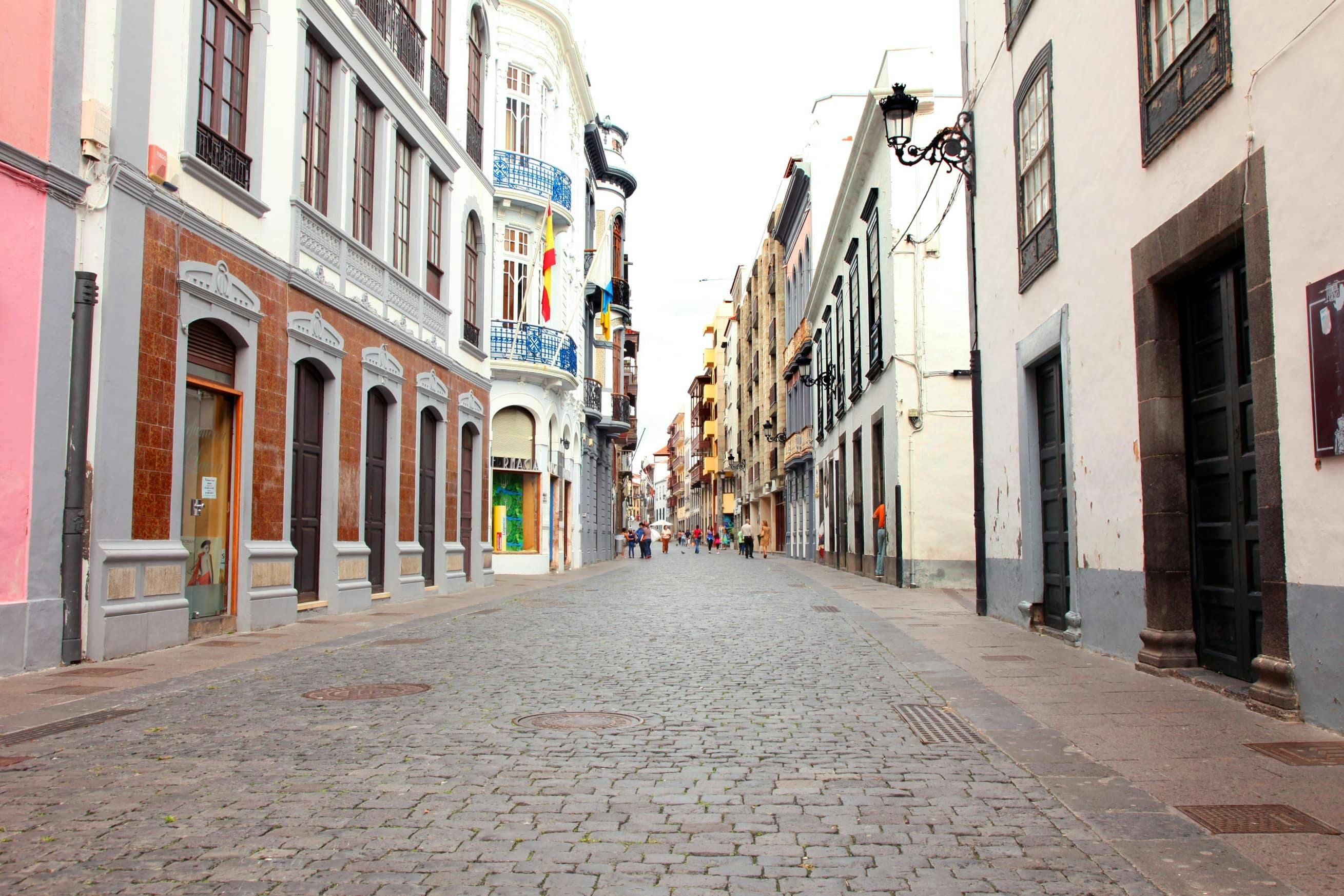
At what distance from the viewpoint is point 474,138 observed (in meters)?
21.8

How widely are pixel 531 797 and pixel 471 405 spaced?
17.6 metres

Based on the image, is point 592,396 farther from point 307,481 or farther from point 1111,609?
point 1111,609

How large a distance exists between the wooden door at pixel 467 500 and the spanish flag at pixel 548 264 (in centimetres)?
519

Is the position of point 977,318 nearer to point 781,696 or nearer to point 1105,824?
point 781,696

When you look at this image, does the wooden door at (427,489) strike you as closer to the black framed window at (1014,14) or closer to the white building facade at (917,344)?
the white building facade at (917,344)

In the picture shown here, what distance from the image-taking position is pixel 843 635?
1184 cm

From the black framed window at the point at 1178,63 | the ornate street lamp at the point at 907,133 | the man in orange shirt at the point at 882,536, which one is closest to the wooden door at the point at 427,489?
the man in orange shirt at the point at 882,536

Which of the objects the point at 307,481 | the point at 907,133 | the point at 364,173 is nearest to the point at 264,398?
the point at 307,481

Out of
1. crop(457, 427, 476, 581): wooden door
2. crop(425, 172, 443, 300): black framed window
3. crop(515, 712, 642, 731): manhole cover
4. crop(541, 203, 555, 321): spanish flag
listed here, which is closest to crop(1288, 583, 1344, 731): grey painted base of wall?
crop(515, 712, 642, 731): manhole cover

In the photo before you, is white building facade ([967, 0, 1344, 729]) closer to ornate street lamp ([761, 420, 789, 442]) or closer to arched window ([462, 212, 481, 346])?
arched window ([462, 212, 481, 346])

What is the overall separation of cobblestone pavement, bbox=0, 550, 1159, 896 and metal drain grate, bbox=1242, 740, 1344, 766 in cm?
134

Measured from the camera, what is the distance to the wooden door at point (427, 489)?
19156 mm

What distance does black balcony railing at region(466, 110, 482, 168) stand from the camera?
69.9ft

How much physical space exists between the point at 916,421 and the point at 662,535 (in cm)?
3940
